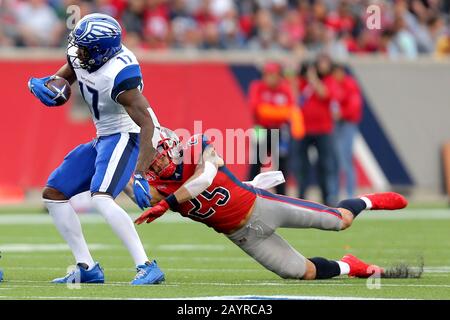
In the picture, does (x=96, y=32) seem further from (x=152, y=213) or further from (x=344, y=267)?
(x=344, y=267)

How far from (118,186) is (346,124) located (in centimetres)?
972

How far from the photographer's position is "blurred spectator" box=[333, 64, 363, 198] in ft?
58.1

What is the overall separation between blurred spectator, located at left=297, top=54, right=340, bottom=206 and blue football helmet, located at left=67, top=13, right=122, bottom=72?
875 cm

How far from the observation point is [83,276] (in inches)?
345

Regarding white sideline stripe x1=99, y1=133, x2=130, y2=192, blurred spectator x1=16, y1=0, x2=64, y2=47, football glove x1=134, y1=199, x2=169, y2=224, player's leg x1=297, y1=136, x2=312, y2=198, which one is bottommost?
player's leg x1=297, y1=136, x2=312, y2=198

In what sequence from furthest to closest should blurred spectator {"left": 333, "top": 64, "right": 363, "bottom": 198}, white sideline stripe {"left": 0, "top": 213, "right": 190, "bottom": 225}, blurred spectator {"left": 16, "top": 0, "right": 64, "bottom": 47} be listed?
1. blurred spectator {"left": 16, "top": 0, "right": 64, "bottom": 47}
2. blurred spectator {"left": 333, "top": 64, "right": 363, "bottom": 198}
3. white sideline stripe {"left": 0, "top": 213, "right": 190, "bottom": 225}

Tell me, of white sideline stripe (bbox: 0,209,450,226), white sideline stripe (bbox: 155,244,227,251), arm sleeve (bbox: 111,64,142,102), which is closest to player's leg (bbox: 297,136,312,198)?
white sideline stripe (bbox: 0,209,450,226)

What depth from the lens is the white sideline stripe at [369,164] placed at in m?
19.1

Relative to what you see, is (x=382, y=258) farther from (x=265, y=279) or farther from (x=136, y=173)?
(x=136, y=173)

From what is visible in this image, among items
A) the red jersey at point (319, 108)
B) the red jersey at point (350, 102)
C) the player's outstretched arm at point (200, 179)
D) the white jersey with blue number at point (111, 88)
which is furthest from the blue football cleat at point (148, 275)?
the red jersey at point (350, 102)

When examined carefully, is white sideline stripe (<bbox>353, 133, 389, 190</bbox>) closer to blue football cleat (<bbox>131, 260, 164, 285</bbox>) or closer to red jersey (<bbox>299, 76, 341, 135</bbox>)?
red jersey (<bbox>299, 76, 341, 135</bbox>)

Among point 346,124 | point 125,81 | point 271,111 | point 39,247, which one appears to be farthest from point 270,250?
point 346,124

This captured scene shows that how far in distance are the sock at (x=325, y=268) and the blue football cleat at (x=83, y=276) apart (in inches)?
58.6

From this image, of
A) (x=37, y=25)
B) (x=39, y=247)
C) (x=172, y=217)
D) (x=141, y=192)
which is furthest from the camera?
(x=37, y=25)
